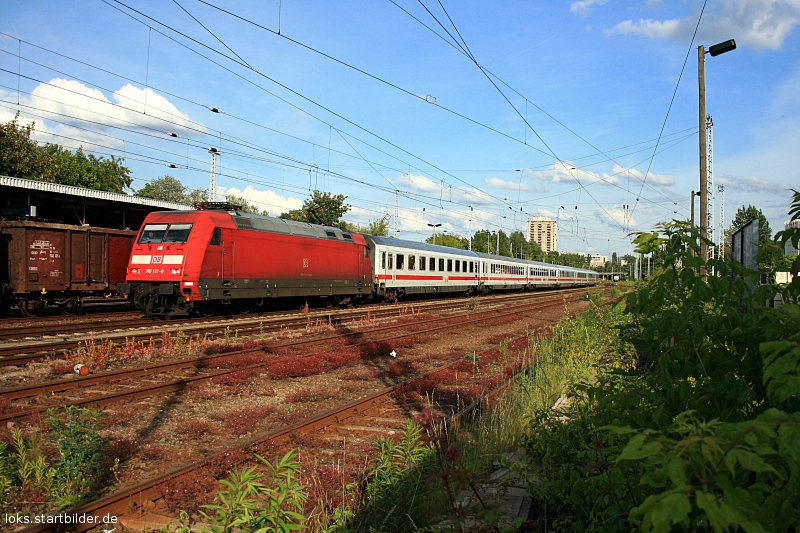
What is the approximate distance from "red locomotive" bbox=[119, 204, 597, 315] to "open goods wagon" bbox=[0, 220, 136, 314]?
3010mm

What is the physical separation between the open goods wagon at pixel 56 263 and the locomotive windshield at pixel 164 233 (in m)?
3.34

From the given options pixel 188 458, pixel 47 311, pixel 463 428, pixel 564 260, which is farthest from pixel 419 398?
pixel 564 260

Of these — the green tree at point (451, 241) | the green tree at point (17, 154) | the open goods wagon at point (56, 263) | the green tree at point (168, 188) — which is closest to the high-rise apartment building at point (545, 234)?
the green tree at point (451, 241)

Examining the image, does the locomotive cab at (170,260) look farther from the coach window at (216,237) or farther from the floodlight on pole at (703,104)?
the floodlight on pole at (703,104)

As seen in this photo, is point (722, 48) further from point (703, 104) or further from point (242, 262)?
point (242, 262)

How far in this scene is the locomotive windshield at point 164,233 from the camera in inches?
675

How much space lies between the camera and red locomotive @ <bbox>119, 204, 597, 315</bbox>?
55.2 feet

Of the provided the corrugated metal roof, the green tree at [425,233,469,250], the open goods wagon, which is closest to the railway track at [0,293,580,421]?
the open goods wagon

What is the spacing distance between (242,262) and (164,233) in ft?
8.50

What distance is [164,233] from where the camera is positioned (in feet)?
57.6

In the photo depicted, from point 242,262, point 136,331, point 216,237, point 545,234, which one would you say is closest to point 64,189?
point 216,237

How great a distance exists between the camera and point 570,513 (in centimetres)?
407

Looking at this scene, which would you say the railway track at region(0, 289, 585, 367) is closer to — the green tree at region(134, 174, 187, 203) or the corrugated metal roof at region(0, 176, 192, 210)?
the corrugated metal roof at region(0, 176, 192, 210)

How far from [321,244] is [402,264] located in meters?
8.31
